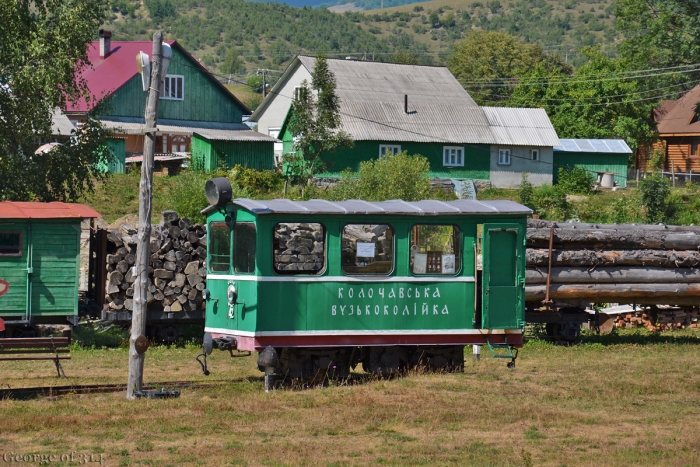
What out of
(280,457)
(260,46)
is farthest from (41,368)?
(260,46)

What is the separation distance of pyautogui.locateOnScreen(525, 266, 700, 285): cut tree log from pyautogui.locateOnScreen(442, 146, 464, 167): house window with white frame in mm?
28560

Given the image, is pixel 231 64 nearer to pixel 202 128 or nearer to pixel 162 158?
pixel 202 128

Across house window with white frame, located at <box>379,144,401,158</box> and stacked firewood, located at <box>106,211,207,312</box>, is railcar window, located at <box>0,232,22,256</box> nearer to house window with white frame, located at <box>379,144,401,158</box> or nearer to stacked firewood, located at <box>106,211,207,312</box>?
stacked firewood, located at <box>106,211,207,312</box>

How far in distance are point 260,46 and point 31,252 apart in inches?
5840

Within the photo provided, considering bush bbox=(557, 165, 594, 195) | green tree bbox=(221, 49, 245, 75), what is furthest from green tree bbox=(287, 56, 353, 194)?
green tree bbox=(221, 49, 245, 75)

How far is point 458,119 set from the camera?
51.2m

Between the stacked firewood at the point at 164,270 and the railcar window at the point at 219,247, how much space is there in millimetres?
6333

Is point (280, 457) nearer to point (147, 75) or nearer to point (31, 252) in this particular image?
point (147, 75)

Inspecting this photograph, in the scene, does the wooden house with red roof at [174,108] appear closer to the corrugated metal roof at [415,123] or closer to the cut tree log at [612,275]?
the corrugated metal roof at [415,123]

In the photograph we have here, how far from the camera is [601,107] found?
60625 millimetres

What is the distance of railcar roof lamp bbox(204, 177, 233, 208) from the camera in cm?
1435

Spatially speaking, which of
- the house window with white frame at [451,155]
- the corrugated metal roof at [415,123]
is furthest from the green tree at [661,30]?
the house window with white frame at [451,155]

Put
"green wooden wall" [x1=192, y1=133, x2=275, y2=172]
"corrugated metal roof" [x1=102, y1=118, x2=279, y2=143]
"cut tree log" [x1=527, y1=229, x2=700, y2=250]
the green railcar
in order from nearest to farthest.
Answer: the green railcar, "cut tree log" [x1=527, y1=229, x2=700, y2=250], "green wooden wall" [x1=192, y1=133, x2=275, y2=172], "corrugated metal roof" [x1=102, y1=118, x2=279, y2=143]

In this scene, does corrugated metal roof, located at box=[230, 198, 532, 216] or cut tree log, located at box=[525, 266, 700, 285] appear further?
cut tree log, located at box=[525, 266, 700, 285]
